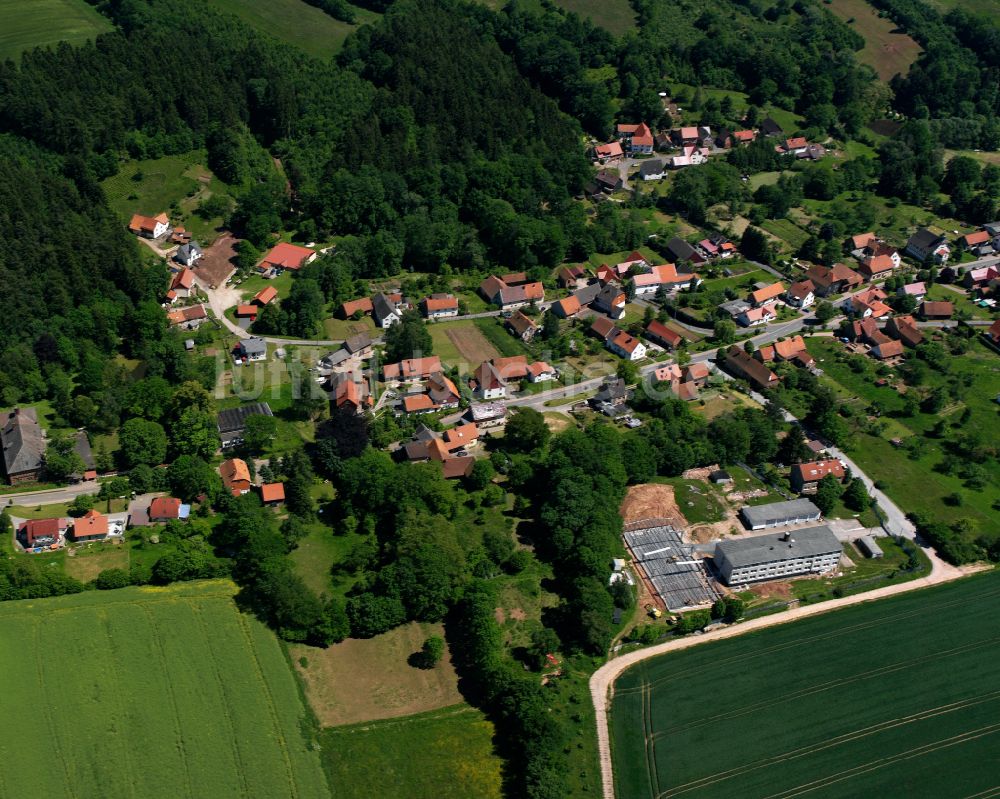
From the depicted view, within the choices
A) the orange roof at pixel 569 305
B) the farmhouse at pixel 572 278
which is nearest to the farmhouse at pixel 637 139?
the farmhouse at pixel 572 278

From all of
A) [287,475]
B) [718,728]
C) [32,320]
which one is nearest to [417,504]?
[287,475]

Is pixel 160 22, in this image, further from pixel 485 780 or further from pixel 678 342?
pixel 485 780

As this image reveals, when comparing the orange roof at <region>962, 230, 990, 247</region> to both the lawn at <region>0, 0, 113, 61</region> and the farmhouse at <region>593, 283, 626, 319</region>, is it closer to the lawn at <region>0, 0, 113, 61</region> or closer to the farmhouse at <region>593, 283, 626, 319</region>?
the farmhouse at <region>593, 283, 626, 319</region>

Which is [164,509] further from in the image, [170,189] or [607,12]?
[607,12]

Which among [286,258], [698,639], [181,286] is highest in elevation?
[698,639]

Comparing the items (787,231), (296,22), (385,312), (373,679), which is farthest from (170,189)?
(787,231)

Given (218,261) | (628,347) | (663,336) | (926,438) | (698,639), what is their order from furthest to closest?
(218,261), (663,336), (628,347), (926,438), (698,639)

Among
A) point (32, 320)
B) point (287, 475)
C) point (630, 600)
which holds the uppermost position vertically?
point (630, 600)
